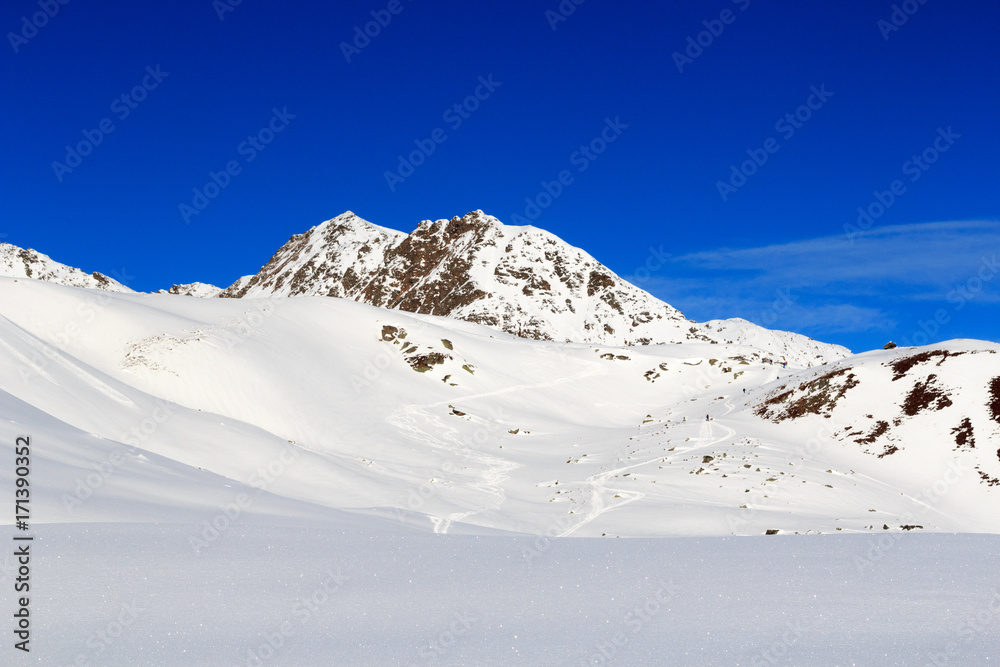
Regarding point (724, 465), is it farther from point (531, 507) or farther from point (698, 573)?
point (698, 573)

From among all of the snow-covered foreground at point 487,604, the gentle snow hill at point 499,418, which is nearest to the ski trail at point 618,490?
the gentle snow hill at point 499,418

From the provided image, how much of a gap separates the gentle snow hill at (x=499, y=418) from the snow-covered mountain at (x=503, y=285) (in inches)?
3140

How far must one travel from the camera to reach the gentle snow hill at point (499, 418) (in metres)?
25.6

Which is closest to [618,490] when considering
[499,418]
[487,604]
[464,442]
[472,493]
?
[472,493]

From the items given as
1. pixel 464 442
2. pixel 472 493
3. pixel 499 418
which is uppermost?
pixel 499 418

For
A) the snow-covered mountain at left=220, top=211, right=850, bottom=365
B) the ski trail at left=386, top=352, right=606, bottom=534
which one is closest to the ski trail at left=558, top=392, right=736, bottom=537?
the ski trail at left=386, top=352, right=606, bottom=534

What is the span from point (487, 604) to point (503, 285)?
15012 centimetres

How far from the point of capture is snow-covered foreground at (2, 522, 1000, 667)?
244 inches

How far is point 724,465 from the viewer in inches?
1236

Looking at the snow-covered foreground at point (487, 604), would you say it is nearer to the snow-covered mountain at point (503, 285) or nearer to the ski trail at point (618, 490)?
the ski trail at point (618, 490)

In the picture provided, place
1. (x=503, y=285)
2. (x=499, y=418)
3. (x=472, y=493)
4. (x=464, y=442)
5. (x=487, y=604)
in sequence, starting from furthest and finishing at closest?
1. (x=503, y=285)
2. (x=499, y=418)
3. (x=464, y=442)
4. (x=472, y=493)
5. (x=487, y=604)

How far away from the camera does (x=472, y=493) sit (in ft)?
96.3

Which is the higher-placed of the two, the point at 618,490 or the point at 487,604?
the point at 618,490

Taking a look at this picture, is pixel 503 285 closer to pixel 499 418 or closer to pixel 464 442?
pixel 499 418
